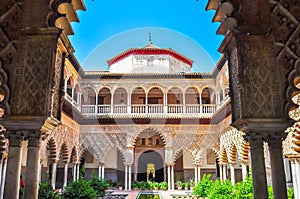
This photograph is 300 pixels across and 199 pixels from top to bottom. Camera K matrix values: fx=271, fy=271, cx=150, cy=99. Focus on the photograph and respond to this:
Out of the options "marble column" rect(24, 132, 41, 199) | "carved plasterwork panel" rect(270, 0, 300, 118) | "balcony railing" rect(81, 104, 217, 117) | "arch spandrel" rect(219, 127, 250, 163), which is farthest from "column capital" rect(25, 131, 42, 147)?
"balcony railing" rect(81, 104, 217, 117)

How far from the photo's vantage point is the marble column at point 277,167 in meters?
3.57

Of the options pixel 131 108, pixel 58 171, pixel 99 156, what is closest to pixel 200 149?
pixel 131 108

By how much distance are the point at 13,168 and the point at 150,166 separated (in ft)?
63.4

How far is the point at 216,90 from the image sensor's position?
18062mm

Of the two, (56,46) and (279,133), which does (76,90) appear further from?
(279,133)

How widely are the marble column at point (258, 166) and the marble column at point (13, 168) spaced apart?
10.4 ft

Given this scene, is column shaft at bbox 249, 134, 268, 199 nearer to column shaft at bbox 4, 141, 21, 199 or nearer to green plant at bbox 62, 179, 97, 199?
column shaft at bbox 4, 141, 21, 199

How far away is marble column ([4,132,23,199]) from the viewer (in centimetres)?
354

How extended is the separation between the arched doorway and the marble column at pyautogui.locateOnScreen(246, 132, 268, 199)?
18.9 m

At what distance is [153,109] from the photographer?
1852 centimetres

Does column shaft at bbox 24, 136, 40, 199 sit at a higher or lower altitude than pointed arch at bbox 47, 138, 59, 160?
lower

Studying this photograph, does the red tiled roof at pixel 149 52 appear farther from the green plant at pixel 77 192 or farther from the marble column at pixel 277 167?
the marble column at pixel 277 167

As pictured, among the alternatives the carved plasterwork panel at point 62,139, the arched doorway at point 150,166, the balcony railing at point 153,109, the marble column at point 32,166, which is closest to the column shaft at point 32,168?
the marble column at point 32,166

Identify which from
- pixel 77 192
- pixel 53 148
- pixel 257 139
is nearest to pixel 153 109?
pixel 53 148
